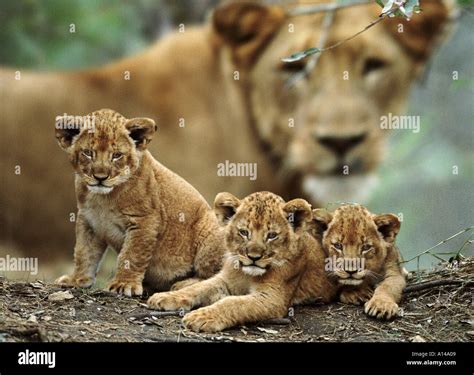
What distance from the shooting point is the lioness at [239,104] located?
28.3 ft

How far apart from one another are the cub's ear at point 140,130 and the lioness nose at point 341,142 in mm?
2374

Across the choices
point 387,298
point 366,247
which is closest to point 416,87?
point 366,247

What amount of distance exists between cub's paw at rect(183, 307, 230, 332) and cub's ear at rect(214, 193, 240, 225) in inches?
27.4

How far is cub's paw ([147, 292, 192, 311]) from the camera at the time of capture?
6.37m

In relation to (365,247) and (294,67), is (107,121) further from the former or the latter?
(294,67)

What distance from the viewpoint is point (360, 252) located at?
6.67 m

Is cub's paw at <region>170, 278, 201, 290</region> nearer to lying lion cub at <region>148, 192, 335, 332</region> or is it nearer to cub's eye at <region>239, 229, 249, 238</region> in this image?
lying lion cub at <region>148, 192, 335, 332</region>

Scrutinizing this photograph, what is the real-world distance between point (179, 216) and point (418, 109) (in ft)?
10.3

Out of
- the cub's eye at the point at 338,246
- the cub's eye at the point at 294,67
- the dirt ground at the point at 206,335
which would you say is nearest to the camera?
the dirt ground at the point at 206,335

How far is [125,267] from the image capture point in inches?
263

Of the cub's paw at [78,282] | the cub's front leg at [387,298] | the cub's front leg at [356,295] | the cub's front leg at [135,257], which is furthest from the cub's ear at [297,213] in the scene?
the cub's paw at [78,282]

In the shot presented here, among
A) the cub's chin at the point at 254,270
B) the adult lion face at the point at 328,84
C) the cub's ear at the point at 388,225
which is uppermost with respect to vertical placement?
the adult lion face at the point at 328,84

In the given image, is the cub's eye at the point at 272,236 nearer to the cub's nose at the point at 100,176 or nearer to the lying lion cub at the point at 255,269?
the lying lion cub at the point at 255,269

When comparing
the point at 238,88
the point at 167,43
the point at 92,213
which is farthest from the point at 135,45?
the point at 92,213
